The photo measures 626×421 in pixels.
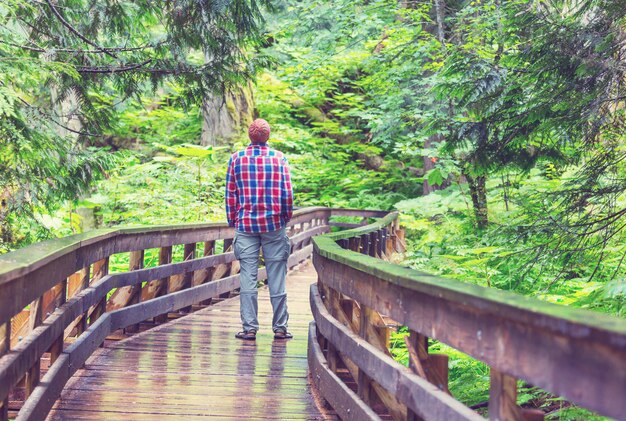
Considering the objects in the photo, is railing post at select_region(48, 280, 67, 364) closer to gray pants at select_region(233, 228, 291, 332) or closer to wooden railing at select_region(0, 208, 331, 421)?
wooden railing at select_region(0, 208, 331, 421)

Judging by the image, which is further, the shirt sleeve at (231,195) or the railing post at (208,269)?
the railing post at (208,269)

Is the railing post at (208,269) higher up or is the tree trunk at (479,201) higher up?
the tree trunk at (479,201)

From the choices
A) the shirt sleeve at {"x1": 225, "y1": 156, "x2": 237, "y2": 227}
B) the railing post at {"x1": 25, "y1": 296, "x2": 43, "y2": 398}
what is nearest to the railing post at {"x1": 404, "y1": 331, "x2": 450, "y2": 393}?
the railing post at {"x1": 25, "y1": 296, "x2": 43, "y2": 398}

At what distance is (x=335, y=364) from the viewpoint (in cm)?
497

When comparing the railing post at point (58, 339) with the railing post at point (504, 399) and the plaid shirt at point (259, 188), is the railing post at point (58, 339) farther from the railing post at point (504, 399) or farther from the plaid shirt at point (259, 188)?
the railing post at point (504, 399)

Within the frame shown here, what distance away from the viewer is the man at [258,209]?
23.3 ft

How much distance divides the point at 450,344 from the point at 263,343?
5026 millimetres

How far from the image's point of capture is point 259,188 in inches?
280

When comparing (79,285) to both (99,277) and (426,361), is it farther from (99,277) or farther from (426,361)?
(426,361)

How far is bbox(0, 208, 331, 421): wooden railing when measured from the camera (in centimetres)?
344

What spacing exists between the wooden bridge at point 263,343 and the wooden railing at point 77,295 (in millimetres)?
16

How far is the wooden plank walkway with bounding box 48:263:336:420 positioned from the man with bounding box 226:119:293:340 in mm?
640

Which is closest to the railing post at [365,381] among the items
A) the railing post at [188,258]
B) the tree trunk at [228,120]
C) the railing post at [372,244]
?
the railing post at [188,258]

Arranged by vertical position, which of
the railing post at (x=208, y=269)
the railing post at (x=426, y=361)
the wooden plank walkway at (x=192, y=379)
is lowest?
the wooden plank walkway at (x=192, y=379)
